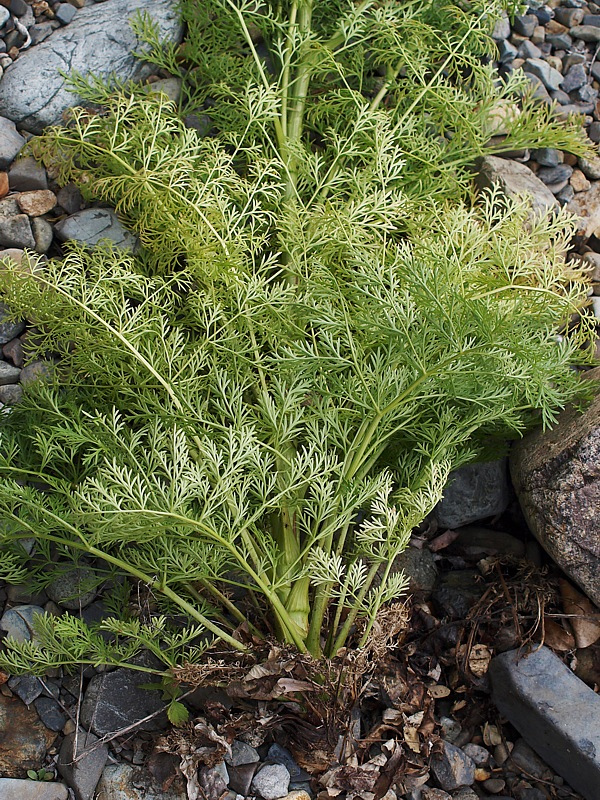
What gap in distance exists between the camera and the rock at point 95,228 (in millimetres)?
2482

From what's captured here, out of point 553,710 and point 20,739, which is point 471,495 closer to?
point 553,710

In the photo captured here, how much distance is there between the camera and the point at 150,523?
1680 mm

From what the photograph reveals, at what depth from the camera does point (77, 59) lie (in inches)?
105

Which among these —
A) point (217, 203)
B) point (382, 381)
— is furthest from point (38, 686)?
point (217, 203)

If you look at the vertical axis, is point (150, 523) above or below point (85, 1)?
below

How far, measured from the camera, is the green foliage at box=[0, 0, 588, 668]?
6.10ft

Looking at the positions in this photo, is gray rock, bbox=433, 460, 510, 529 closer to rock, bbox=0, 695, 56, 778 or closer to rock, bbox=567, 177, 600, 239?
rock, bbox=567, 177, 600, 239

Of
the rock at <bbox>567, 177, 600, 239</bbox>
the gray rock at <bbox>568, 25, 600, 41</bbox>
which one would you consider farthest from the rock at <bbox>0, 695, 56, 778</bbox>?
the gray rock at <bbox>568, 25, 600, 41</bbox>

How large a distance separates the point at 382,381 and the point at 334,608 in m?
0.75

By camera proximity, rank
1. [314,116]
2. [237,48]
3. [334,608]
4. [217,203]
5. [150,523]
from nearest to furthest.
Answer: [150,523] < [217,203] < [334,608] < [314,116] < [237,48]

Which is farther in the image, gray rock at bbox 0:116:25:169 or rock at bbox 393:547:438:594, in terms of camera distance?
gray rock at bbox 0:116:25:169

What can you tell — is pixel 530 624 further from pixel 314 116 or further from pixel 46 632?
pixel 314 116

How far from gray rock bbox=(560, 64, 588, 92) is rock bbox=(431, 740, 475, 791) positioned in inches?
99.6

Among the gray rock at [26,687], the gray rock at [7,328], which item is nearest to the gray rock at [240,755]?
the gray rock at [26,687]
